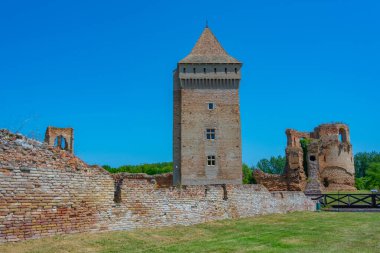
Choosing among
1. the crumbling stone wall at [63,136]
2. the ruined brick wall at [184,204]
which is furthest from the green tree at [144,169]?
the ruined brick wall at [184,204]

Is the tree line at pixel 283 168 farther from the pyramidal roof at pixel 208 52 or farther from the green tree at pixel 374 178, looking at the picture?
the pyramidal roof at pixel 208 52

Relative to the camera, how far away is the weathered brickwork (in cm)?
980

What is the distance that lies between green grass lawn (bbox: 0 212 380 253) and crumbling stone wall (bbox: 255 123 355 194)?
2497 cm

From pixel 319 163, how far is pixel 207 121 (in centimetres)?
1480

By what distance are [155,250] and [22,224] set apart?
3.10m

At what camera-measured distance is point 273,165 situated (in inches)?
4279

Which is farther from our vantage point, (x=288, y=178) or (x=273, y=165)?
(x=273, y=165)

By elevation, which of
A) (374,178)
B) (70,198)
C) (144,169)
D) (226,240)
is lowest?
(226,240)

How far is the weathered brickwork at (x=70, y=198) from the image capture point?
9.80 meters

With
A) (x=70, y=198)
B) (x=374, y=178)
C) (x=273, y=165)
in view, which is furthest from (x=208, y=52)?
(x=273, y=165)

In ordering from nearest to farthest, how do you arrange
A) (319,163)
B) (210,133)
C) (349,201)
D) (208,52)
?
(349,201)
(210,133)
(208,52)
(319,163)

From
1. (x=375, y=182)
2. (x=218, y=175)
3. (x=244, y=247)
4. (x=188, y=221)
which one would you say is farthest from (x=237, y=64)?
(x=244, y=247)

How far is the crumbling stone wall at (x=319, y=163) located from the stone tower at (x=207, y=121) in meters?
4.16

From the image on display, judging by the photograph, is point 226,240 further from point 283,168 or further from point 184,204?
point 283,168
